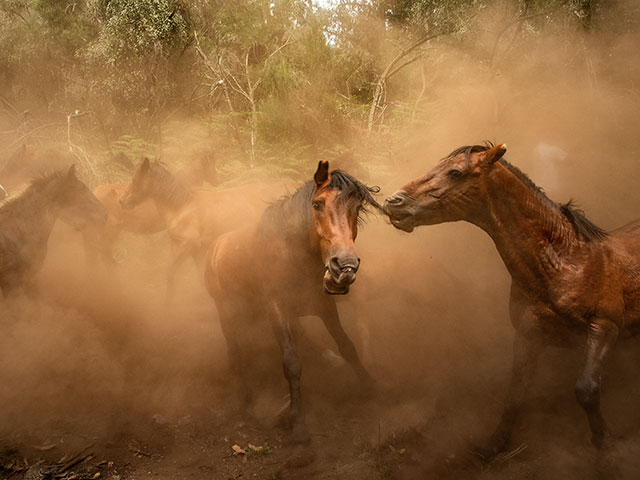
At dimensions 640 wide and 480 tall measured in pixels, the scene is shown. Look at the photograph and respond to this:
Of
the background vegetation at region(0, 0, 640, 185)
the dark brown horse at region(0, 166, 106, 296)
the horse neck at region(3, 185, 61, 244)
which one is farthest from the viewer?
the background vegetation at region(0, 0, 640, 185)

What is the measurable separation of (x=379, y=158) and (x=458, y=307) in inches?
160

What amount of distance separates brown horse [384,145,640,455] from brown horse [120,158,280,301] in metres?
4.24

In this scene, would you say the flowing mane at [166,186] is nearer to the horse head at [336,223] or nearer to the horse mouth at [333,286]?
the horse head at [336,223]

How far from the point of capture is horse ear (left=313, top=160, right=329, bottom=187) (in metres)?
3.64

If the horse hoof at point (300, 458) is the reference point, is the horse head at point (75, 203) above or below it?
above

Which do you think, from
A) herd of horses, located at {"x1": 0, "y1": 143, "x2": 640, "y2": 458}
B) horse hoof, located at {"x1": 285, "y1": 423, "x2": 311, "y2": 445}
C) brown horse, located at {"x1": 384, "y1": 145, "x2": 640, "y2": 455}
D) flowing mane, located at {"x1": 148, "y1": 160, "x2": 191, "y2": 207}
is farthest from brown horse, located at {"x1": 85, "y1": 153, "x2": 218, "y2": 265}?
brown horse, located at {"x1": 384, "y1": 145, "x2": 640, "y2": 455}

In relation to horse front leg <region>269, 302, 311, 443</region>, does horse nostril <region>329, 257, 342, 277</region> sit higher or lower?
higher

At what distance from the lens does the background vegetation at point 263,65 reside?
9086 mm

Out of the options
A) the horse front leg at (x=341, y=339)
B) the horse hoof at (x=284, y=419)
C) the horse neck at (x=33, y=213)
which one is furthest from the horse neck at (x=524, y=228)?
the horse neck at (x=33, y=213)

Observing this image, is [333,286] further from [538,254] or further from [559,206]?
[559,206]

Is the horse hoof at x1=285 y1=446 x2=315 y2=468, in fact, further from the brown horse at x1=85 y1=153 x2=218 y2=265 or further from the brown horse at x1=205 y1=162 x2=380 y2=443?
the brown horse at x1=85 y1=153 x2=218 y2=265

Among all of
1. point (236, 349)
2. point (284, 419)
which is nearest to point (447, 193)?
point (284, 419)

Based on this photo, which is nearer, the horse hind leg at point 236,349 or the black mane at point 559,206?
the black mane at point 559,206

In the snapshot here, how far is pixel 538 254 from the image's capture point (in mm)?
3400
